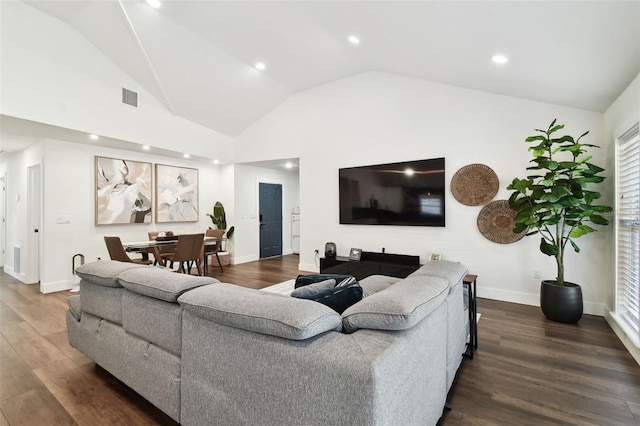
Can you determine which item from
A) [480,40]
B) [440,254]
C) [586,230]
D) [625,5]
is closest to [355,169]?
[440,254]

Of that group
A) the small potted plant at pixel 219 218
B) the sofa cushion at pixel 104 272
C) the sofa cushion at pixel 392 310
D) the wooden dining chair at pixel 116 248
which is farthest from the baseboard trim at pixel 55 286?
the sofa cushion at pixel 392 310

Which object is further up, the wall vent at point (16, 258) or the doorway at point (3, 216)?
the doorway at point (3, 216)

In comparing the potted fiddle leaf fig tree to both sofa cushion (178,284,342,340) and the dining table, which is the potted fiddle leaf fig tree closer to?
sofa cushion (178,284,342,340)

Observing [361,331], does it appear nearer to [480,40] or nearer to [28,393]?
[28,393]

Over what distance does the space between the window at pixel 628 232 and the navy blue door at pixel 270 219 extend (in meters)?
6.39

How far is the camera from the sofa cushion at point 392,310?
1.18 metres

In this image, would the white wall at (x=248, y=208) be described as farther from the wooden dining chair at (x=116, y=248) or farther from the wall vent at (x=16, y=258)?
the wall vent at (x=16, y=258)

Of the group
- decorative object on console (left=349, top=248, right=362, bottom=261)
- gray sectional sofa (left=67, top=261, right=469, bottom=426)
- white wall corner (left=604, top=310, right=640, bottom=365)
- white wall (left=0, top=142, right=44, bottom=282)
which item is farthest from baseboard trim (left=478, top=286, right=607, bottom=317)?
white wall (left=0, top=142, right=44, bottom=282)

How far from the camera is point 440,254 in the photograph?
434 centimetres

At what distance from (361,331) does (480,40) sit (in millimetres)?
2861

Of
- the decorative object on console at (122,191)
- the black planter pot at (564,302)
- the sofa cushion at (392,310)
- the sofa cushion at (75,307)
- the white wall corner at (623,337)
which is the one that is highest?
the decorative object on console at (122,191)

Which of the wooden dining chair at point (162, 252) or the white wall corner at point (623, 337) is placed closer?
the white wall corner at point (623, 337)

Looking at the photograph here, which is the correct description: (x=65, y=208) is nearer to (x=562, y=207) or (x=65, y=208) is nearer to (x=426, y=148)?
(x=426, y=148)

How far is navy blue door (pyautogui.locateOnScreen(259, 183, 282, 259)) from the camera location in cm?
751
